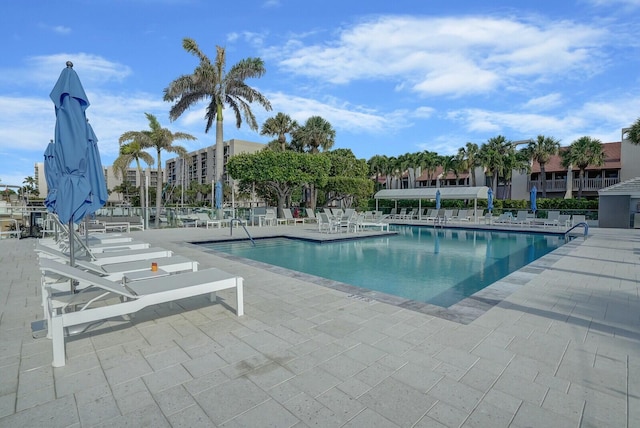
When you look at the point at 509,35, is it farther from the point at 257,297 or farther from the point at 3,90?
the point at 3,90

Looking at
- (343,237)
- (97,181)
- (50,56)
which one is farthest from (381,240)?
(50,56)

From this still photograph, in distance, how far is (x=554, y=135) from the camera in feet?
107

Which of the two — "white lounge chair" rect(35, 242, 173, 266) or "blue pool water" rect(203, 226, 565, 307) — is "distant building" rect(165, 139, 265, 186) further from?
"white lounge chair" rect(35, 242, 173, 266)

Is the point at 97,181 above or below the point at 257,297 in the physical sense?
above

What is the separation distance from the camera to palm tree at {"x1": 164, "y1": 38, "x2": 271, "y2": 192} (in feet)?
61.7

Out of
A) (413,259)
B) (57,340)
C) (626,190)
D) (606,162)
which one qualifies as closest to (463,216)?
(626,190)

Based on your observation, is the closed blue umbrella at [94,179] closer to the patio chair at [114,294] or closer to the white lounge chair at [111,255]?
the white lounge chair at [111,255]

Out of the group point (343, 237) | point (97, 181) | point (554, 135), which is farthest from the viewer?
point (554, 135)

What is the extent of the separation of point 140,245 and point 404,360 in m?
5.46

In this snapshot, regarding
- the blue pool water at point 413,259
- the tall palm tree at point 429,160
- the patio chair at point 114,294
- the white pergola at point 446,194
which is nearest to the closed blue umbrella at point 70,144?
the patio chair at point 114,294

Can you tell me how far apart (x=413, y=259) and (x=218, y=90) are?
1510cm

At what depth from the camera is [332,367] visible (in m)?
2.70

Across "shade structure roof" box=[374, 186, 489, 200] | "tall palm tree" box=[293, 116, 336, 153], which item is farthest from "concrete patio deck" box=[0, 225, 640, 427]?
"tall palm tree" box=[293, 116, 336, 153]

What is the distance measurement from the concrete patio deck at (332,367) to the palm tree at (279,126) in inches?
1083
